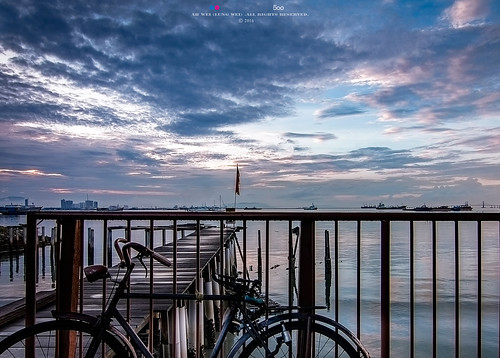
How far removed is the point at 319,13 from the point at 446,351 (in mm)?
11192

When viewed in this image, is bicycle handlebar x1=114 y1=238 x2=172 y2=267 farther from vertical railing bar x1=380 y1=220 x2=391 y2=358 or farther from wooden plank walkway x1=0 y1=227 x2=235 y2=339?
wooden plank walkway x1=0 y1=227 x2=235 y2=339

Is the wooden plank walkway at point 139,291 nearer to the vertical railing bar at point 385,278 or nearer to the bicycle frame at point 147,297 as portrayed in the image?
the bicycle frame at point 147,297

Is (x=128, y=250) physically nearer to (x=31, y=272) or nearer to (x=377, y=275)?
(x=31, y=272)

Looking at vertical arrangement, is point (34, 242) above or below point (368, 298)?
above

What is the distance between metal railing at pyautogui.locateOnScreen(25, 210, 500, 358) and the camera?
3492 millimetres

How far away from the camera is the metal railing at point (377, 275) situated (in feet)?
11.5

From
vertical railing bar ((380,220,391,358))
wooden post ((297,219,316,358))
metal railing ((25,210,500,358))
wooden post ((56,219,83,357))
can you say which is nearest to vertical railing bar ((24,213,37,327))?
metal railing ((25,210,500,358))

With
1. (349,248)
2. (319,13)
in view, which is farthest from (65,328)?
(349,248)

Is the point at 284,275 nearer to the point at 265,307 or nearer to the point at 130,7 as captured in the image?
the point at 130,7

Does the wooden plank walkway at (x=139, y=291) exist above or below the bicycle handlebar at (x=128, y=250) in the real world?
below

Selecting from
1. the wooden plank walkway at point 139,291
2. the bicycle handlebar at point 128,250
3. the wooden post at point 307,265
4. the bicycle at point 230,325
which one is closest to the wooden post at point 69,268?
the bicycle at point 230,325

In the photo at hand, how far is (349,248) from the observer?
134ft

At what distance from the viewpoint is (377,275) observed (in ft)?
94.1

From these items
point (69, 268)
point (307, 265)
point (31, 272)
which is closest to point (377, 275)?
point (307, 265)
